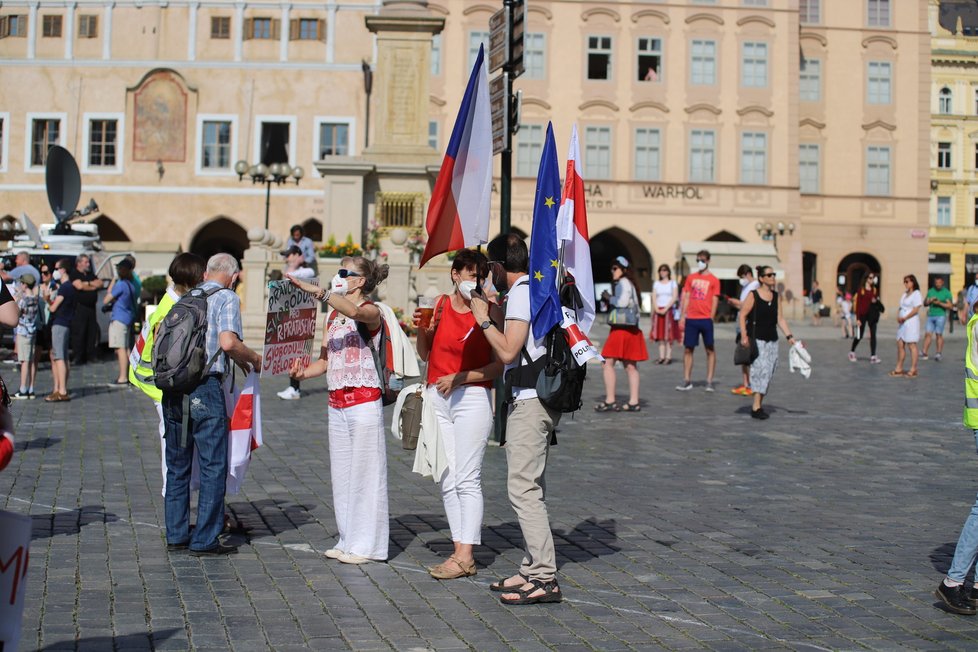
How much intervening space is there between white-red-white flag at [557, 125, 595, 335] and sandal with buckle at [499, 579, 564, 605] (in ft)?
4.76

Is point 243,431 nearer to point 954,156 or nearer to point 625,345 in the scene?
point 625,345

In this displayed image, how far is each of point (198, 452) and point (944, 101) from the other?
70.7m

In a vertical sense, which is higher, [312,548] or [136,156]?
[136,156]

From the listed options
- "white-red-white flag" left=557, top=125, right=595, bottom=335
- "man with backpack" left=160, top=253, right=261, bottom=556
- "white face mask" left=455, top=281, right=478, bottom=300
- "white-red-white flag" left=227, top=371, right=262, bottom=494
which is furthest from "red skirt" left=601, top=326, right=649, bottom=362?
"white face mask" left=455, top=281, right=478, bottom=300

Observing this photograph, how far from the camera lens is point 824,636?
19.1 feet

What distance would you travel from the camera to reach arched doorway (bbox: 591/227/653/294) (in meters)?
53.0

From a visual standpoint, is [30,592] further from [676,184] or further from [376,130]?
[676,184]

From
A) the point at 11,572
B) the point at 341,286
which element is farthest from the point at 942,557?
the point at 11,572

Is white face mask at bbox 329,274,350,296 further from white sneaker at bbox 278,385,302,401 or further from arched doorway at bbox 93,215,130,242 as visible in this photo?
arched doorway at bbox 93,215,130,242

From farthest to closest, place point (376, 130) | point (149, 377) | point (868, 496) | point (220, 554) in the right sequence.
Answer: point (376, 130), point (868, 496), point (149, 377), point (220, 554)

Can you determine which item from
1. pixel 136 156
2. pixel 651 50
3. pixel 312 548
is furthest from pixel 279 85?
pixel 312 548

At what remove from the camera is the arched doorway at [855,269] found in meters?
56.4

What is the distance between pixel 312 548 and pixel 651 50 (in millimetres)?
46397

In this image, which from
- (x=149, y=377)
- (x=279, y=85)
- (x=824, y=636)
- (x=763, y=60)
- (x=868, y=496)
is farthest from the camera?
(x=763, y=60)
